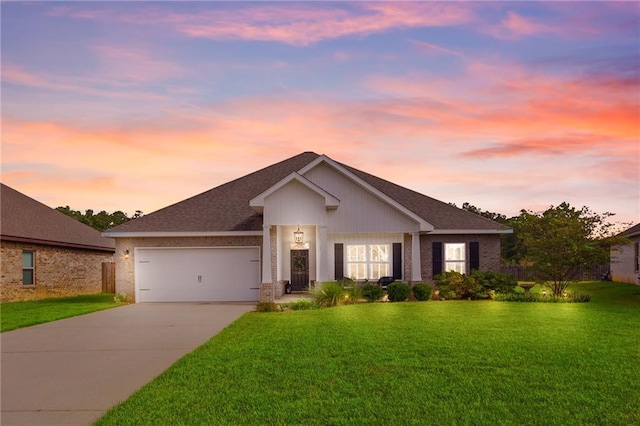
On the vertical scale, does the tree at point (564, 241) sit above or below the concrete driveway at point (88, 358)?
above

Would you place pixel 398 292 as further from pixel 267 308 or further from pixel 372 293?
pixel 267 308

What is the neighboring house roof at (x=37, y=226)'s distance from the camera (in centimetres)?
2573

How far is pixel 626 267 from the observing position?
113 feet

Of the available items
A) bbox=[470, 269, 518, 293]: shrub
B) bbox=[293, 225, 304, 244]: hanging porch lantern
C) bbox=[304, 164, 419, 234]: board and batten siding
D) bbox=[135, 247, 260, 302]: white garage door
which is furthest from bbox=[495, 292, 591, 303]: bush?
bbox=[135, 247, 260, 302]: white garage door

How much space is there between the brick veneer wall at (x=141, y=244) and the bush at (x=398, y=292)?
245 inches

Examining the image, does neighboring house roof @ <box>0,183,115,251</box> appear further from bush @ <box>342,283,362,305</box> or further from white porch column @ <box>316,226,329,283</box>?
bush @ <box>342,283,362,305</box>

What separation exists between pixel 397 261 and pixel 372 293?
339 centimetres

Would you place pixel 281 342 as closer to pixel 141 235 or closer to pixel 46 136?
pixel 141 235

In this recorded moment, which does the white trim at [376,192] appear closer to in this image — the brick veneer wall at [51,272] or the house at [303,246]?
the house at [303,246]

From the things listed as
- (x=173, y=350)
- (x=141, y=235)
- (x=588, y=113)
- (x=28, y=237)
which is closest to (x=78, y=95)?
(x=141, y=235)

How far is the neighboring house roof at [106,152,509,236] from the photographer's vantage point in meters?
23.8

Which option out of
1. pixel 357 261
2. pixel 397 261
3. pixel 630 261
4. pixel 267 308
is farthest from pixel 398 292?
pixel 630 261

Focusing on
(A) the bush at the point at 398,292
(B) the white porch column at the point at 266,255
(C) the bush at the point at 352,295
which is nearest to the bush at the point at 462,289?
(A) the bush at the point at 398,292

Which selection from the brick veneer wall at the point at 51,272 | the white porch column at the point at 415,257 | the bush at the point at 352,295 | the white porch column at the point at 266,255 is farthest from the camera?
the brick veneer wall at the point at 51,272
